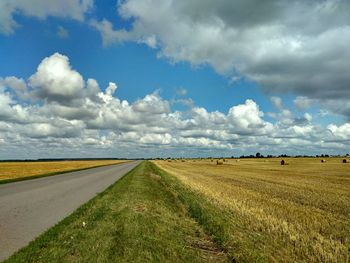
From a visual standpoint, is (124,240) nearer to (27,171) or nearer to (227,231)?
(227,231)

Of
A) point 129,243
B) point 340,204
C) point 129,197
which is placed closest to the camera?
point 129,243

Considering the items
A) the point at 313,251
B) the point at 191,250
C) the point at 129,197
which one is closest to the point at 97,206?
the point at 129,197

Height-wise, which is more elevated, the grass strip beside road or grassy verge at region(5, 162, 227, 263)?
the grass strip beside road

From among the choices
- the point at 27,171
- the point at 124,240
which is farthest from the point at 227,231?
the point at 27,171

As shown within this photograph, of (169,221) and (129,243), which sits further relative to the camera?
(169,221)

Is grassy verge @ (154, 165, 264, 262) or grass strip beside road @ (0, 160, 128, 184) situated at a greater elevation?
grass strip beside road @ (0, 160, 128, 184)

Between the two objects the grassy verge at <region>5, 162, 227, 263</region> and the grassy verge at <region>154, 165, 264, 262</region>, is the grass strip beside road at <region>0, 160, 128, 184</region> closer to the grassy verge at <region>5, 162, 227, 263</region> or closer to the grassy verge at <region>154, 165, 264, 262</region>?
the grassy verge at <region>5, 162, 227, 263</region>

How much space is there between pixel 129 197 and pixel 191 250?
11.6m

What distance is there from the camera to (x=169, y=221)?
12242 mm

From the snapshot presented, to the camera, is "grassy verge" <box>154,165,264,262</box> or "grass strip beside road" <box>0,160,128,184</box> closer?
"grassy verge" <box>154,165,264,262</box>

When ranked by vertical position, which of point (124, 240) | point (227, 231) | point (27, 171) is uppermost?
point (27, 171)

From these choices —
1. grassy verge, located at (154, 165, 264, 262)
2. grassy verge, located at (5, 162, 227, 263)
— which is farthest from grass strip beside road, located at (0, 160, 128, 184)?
grassy verge, located at (154, 165, 264, 262)

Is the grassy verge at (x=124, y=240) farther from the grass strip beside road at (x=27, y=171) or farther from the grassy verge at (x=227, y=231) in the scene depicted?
the grass strip beside road at (x=27, y=171)

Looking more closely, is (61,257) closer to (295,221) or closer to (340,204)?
(295,221)
